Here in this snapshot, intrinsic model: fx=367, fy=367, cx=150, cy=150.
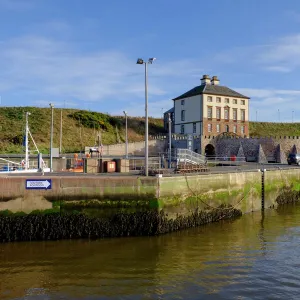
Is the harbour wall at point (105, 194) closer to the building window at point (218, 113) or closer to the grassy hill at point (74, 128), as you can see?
the grassy hill at point (74, 128)

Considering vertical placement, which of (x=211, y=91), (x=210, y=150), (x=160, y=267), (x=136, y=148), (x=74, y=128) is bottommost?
(x=160, y=267)

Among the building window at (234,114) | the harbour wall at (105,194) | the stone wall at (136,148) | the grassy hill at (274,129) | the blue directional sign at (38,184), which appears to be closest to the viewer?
the harbour wall at (105,194)

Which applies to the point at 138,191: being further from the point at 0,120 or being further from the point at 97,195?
the point at 0,120

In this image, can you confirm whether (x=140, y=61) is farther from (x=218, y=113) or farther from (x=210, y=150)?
(x=218, y=113)

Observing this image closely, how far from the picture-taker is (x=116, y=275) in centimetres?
1277

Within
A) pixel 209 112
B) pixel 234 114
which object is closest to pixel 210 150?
pixel 209 112

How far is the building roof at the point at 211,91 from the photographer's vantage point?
65.1 meters

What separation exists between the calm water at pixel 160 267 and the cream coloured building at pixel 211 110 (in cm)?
4669

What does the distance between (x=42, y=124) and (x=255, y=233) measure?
62.2 meters

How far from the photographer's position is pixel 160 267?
45.2 feet

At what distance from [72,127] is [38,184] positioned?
57.7 metres

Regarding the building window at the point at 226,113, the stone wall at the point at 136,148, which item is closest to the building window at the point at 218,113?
the building window at the point at 226,113

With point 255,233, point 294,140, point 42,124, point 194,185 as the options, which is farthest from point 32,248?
point 42,124

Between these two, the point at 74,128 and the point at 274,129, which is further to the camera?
the point at 274,129
